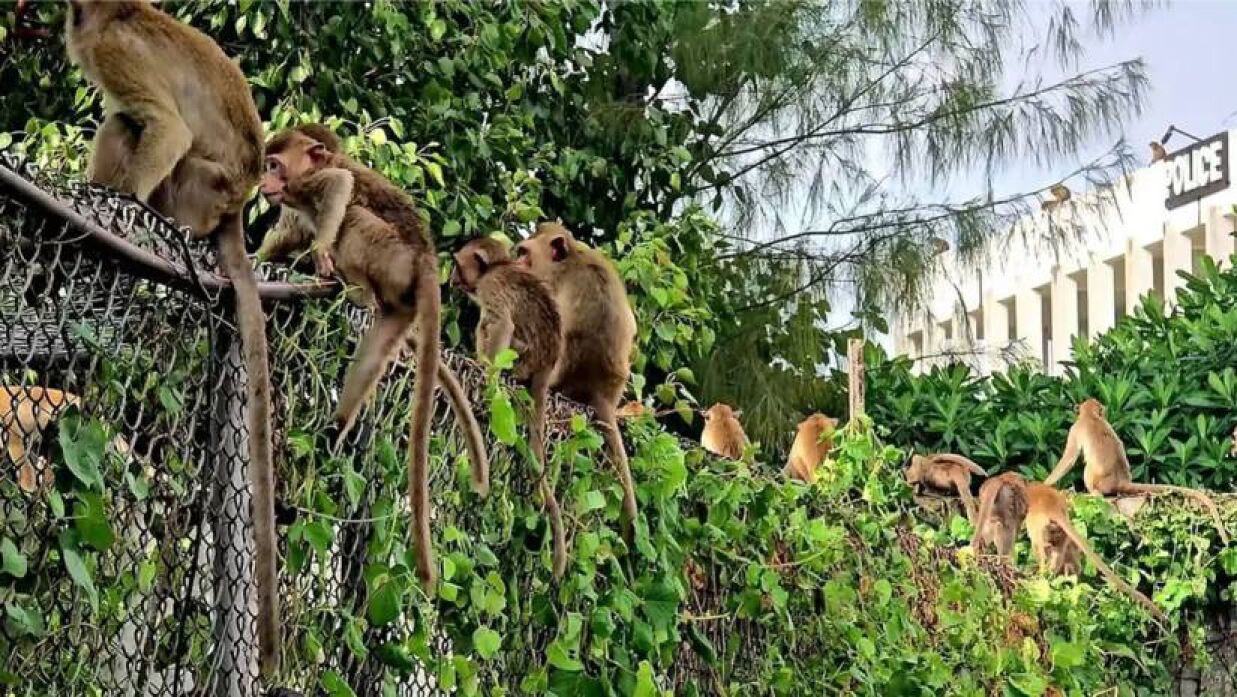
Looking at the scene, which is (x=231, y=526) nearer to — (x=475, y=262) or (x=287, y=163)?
(x=287, y=163)

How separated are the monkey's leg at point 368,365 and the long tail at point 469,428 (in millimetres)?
143

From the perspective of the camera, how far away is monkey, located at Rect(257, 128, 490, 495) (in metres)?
3.52

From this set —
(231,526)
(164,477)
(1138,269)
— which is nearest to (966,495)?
(231,526)

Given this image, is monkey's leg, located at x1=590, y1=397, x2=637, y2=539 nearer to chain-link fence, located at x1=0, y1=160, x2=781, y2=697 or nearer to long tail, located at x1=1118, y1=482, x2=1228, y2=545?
chain-link fence, located at x1=0, y1=160, x2=781, y2=697

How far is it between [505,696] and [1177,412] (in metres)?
11.6

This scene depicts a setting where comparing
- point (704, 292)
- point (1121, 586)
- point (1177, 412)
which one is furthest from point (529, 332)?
point (1177, 412)

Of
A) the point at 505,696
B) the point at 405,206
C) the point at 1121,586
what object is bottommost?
the point at 1121,586

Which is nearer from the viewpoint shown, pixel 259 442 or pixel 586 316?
pixel 259 442

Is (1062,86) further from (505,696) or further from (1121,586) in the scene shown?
(505,696)

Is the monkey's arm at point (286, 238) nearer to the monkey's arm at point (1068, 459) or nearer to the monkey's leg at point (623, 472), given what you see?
the monkey's leg at point (623, 472)

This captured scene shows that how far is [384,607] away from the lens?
323 cm

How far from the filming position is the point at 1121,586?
11805mm

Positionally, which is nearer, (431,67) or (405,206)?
(405,206)

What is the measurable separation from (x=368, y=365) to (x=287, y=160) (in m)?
0.53
